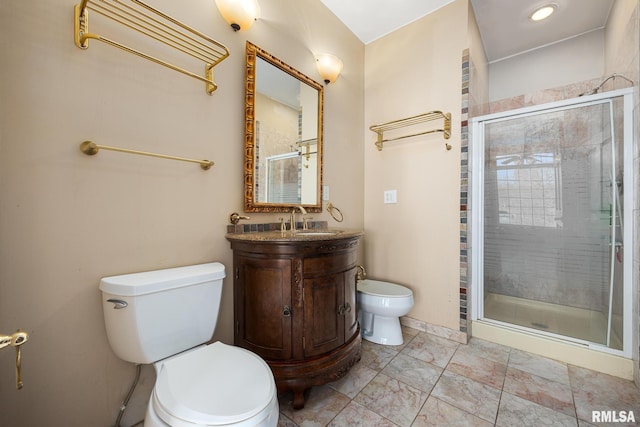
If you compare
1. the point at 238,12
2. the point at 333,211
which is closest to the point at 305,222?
the point at 333,211

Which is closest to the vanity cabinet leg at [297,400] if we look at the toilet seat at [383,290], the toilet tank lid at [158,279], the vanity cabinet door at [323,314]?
the vanity cabinet door at [323,314]

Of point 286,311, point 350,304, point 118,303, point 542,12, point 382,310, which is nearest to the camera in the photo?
point 118,303

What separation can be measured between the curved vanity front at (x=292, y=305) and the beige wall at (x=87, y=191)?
0.20 meters

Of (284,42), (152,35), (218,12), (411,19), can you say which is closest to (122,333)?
(152,35)

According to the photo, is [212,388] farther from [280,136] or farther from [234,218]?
[280,136]

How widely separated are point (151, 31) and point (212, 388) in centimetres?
139

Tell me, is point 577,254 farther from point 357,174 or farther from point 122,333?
point 122,333

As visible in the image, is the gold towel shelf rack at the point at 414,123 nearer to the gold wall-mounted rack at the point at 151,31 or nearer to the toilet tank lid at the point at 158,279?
the gold wall-mounted rack at the point at 151,31

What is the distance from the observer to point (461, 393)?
1396 mm

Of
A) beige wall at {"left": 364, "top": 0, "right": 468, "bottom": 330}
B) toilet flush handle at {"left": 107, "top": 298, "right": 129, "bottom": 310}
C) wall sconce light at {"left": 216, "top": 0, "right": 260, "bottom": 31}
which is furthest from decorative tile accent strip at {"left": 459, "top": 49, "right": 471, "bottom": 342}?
toilet flush handle at {"left": 107, "top": 298, "right": 129, "bottom": 310}

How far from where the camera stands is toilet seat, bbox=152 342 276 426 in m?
0.73

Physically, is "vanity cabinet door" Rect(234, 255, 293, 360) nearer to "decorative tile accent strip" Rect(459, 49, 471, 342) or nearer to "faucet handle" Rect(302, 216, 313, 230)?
"faucet handle" Rect(302, 216, 313, 230)

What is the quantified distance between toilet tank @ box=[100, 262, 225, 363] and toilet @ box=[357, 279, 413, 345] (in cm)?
113

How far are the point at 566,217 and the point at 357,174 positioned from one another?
1.55m
